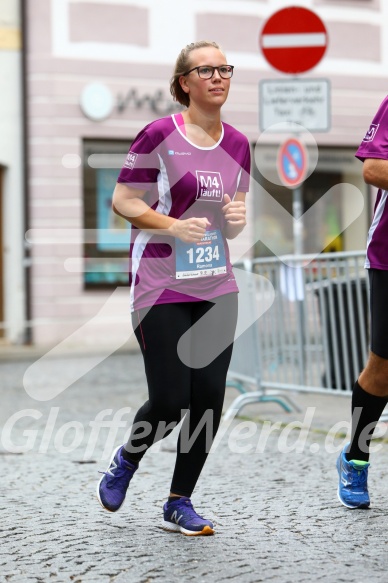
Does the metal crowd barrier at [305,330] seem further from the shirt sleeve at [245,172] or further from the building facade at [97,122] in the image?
the building facade at [97,122]

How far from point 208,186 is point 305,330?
467 centimetres

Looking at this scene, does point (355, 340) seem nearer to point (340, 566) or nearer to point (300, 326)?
point (300, 326)

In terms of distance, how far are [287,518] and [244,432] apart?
2.98 meters

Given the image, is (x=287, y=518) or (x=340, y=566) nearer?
(x=340, y=566)

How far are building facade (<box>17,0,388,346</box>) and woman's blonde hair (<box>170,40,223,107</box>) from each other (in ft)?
41.3

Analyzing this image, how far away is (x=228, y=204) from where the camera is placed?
15.3 ft

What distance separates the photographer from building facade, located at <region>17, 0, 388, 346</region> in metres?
17.4

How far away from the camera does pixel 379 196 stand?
5141 millimetres

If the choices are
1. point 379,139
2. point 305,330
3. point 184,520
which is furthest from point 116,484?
point 305,330

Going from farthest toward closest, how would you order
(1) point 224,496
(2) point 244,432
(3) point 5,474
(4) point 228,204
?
(2) point 244,432 < (3) point 5,474 < (1) point 224,496 < (4) point 228,204

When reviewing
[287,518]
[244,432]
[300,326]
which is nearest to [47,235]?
[300,326]

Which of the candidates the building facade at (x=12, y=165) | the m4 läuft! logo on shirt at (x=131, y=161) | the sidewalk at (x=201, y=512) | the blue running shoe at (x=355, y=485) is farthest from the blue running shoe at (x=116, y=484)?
the building facade at (x=12, y=165)

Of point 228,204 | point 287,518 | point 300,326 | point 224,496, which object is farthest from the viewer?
point 300,326

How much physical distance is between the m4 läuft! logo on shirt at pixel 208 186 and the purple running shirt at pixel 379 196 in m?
0.59
